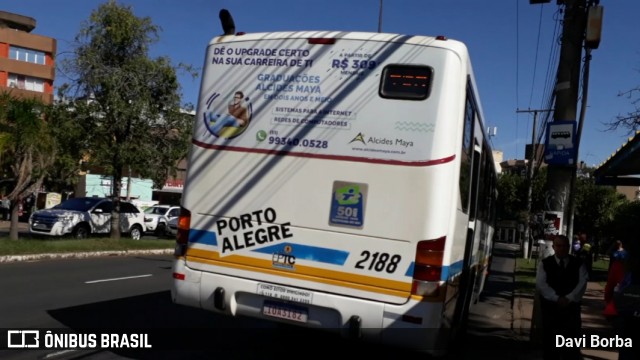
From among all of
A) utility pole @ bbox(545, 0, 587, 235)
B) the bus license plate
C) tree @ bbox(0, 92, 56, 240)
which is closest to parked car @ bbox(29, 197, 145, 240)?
tree @ bbox(0, 92, 56, 240)

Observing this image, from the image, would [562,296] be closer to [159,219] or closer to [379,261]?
[379,261]

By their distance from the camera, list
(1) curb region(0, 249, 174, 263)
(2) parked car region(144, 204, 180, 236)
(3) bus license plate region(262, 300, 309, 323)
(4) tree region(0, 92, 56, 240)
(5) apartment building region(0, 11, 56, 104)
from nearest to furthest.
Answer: (3) bus license plate region(262, 300, 309, 323) → (1) curb region(0, 249, 174, 263) → (4) tree region(0, 92, 56, 240) → (2) parked car region(144, 204, 180, 236) → (5) apartment building region(0, 11, 56, 104)

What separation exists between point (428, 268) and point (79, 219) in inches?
765

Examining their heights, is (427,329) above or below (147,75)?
below

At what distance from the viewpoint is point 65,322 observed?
7.78 meters

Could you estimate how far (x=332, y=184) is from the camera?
5512 millimetres

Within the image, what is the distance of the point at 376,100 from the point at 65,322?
513 centimetres

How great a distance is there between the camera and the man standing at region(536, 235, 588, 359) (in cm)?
657

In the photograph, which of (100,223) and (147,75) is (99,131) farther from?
(100,223)

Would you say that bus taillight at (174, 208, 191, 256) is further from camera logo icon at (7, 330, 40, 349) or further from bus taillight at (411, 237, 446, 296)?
bus taillight at (411, 237, 446, 296)

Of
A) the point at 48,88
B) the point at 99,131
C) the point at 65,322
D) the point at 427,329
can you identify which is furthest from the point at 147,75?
the point at 48,88

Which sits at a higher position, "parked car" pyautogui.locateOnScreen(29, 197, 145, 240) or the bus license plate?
the bus license plate

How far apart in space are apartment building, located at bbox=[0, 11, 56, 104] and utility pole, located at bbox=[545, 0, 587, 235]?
181 ft

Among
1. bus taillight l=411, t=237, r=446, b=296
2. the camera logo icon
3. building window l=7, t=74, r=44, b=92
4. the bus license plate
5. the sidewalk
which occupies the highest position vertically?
building window l=7, t=74, r=44, b=92
